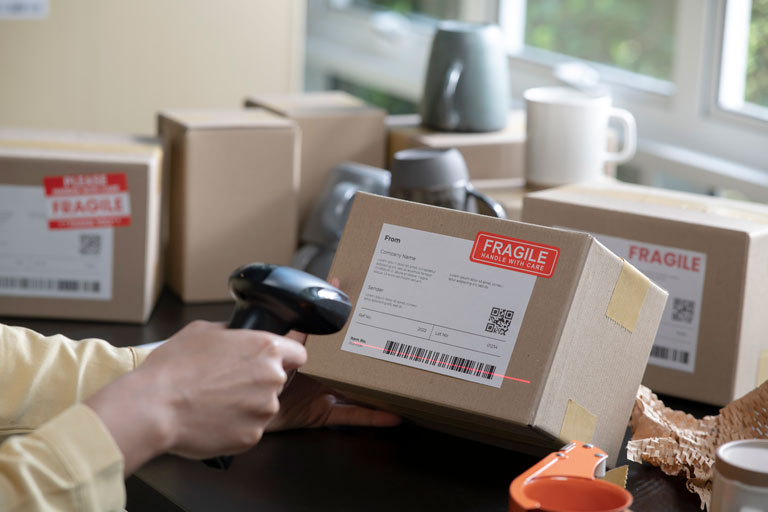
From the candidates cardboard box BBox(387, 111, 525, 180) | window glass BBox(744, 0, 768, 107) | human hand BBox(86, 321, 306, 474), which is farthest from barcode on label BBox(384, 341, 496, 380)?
window glass BBox(744, 0, 768, 107)

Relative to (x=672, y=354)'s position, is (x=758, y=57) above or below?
above

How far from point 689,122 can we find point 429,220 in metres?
1.11

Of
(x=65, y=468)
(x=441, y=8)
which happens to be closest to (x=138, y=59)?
(x=441, y=8)

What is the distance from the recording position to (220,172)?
139 cm

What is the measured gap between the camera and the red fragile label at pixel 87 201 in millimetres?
1289

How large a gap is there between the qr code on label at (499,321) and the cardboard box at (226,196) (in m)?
0.65

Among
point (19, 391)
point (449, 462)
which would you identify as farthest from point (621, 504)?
point (19, 391)

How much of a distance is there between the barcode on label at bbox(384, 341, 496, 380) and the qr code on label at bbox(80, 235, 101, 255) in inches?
24.0

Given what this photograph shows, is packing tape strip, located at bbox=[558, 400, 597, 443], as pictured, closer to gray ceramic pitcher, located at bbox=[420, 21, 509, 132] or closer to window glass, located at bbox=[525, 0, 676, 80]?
gray ceramic pitcher, located at bbox=[420, 21, 509, 132]

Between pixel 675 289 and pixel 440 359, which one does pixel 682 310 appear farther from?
pixel 440 359

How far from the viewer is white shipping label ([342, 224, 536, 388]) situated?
84cm

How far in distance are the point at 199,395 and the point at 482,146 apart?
89 cm

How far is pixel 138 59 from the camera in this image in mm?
2016

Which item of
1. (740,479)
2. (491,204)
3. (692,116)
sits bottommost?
(740,479)
